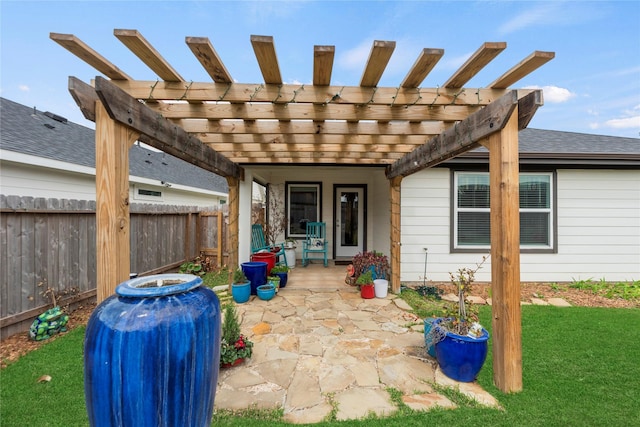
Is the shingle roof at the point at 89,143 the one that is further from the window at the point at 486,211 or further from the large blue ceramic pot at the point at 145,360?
the large blue ceramic pot at the point at 145,360

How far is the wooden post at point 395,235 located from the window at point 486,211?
125 cm

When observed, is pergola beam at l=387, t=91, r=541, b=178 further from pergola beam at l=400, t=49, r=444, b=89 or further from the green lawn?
the green lawn

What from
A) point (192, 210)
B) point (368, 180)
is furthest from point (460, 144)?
point (192, 210)

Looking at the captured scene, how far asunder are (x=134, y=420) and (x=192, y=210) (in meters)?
6.07

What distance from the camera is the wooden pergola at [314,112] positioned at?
1725 millimetres

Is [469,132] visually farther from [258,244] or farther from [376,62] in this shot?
[258,244]

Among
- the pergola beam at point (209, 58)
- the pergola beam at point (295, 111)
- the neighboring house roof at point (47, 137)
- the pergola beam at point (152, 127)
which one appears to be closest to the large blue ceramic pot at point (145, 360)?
the pergola beam at point (152, 127)

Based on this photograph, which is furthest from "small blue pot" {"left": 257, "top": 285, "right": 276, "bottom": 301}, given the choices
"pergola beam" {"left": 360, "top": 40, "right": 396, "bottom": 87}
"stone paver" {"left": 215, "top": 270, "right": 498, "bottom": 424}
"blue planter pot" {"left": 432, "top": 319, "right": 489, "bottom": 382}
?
"pergola beam" {"left": 360, "top": 40, "right": 396, "bottom": 87}

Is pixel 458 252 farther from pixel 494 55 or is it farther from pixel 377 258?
pixel 494 55

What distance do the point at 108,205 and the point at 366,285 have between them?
11.2 ft

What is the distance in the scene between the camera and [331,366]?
2379 mm

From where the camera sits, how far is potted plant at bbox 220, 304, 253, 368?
2324 mm

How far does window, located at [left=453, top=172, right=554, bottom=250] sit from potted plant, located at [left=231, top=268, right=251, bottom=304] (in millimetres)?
3800

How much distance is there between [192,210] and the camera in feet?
21.7
